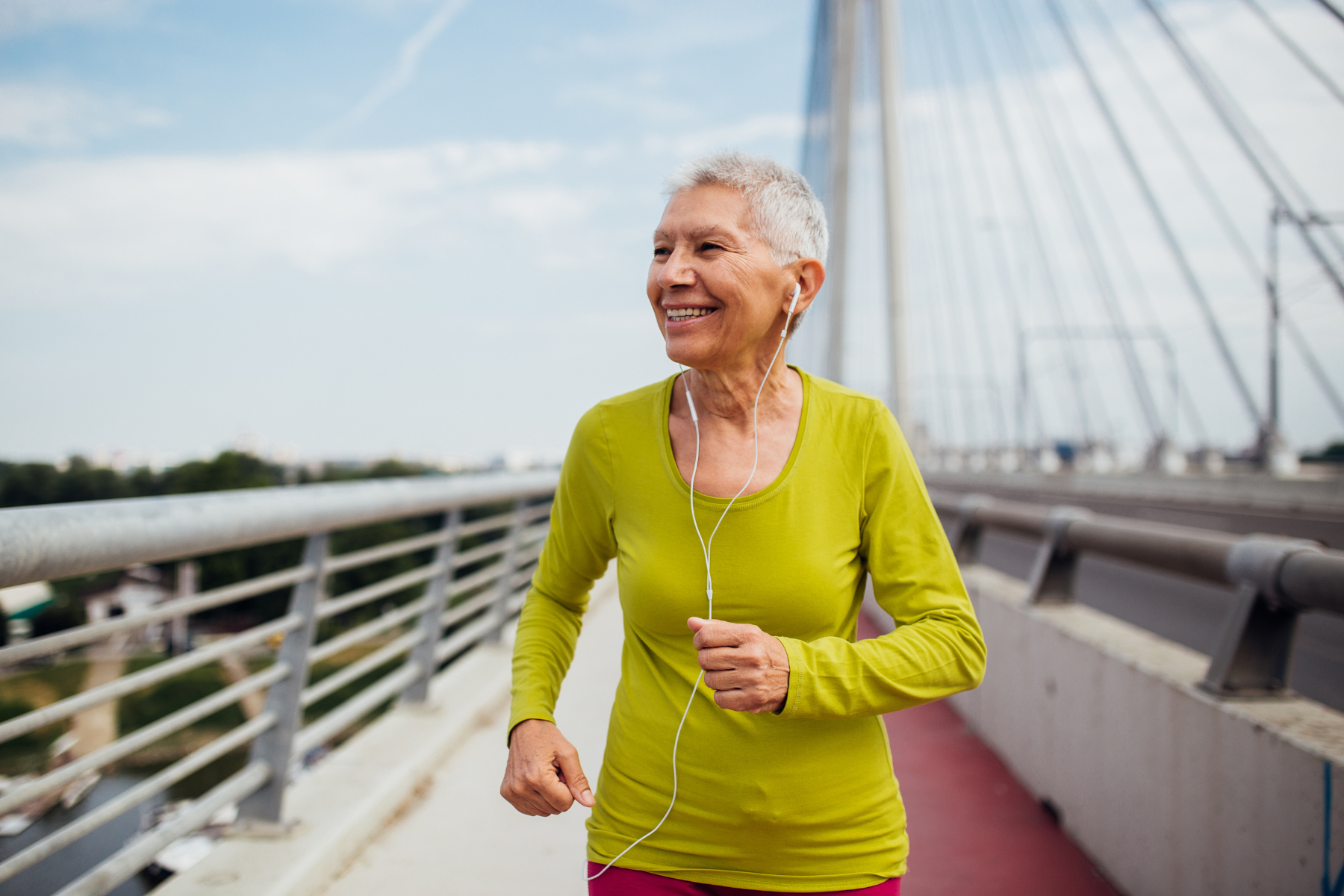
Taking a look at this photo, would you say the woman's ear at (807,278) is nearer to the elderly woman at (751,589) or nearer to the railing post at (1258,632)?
the elderly woman at (751,589)

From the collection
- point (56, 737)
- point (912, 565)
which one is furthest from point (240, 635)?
point (912, 565)

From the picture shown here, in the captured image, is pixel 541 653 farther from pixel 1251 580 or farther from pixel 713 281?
pixel 1251 580

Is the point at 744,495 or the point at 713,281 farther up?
the point at 713,281

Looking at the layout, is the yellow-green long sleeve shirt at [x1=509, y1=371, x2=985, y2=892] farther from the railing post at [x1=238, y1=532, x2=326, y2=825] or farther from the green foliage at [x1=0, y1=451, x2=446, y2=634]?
the railing post at [x1=238, y1=532, x2=326, y2=825]

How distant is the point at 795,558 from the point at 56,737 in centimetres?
197

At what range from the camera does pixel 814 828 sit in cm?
136

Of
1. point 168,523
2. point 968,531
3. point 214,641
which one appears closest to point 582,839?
point 214,641

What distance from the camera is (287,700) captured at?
2773 millimetres

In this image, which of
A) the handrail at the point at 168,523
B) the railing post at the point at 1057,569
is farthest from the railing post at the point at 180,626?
the railing post at the point at 1057,569

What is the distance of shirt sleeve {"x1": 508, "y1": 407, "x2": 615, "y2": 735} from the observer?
151cm

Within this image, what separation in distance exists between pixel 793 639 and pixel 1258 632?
5.22ft

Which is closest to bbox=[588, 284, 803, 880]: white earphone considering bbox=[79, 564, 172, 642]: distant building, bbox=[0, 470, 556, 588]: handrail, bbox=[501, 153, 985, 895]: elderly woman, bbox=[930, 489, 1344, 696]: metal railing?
bbox=[501, 153, 985, 895]: elderly woman

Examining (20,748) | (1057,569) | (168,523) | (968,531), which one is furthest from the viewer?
(968,531)

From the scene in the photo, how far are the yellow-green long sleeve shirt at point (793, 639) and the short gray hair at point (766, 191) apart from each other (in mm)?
223
